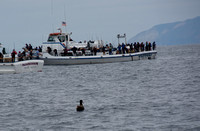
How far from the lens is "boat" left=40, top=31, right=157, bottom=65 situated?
54.7m

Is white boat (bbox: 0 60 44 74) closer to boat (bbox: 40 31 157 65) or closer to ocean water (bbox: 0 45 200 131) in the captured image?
ocean water (bbox: 0 45 200 131)

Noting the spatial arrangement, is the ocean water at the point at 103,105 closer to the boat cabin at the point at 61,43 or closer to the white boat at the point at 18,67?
the white boat at the point at 18,67

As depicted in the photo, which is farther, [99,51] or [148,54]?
[148,54]

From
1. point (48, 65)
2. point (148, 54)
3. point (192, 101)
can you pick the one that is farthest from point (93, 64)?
point (192, 101)

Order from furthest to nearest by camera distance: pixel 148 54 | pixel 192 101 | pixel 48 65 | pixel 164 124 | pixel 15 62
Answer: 1. pixel 148 54
2. pixel 48 65
3. pixel 15 62
4. pixel 192 101
5. pixel 164 124

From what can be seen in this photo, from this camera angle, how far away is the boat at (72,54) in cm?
5466

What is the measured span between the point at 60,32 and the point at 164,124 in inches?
1686

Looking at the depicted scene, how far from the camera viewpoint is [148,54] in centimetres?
6400

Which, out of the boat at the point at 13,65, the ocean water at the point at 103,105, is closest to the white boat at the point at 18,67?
the boat at the point at 13,65

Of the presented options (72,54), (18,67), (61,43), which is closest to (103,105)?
(18,67)

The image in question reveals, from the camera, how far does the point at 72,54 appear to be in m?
54.9

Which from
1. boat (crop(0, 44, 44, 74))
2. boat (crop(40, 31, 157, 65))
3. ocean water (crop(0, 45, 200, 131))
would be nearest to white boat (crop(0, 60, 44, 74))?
boat (crop(0, 44, 44, 74))

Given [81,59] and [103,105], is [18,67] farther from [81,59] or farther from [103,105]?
[103,105]

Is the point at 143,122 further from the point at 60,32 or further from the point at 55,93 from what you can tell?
the point at 60,32
